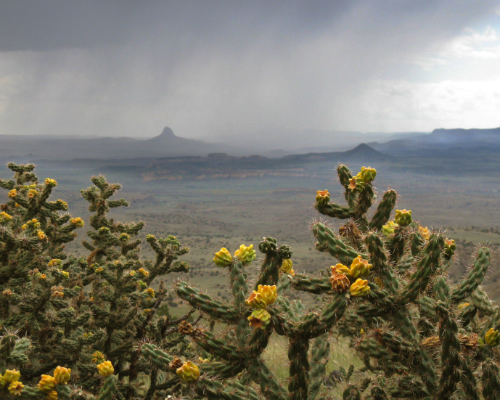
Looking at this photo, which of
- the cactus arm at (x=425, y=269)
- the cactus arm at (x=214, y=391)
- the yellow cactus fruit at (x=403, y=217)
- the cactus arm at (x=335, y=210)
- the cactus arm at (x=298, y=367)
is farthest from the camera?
the cactus arm at (x=335, y=210)

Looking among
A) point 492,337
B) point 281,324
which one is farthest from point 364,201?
point 281,324

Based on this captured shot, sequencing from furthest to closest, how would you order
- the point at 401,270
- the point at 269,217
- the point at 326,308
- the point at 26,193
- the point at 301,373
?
the point at 269,217 → the point at 26,193 → the point at 401,270 → the point at 301,373 → the point at 326,308

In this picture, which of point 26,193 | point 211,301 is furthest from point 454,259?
point 26,193

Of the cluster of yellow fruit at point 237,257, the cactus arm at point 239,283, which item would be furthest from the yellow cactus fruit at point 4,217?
the cactus arm at point 239,283

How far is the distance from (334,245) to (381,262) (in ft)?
1.51

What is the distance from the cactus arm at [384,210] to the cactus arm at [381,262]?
99 cm

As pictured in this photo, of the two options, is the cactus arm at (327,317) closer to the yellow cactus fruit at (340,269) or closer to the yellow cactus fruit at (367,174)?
the yellow cactus fruit at (340,269)

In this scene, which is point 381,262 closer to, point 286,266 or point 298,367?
point 286,266

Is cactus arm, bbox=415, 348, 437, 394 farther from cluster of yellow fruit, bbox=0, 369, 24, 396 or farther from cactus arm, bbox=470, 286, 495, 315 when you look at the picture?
cluster of yellow fruit, bbox=0, 369, 24, 396

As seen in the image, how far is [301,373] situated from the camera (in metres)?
3.20

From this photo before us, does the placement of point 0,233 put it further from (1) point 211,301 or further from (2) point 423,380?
(2) point 423,380

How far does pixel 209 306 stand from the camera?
130 inches

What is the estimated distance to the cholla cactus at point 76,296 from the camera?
5188mm

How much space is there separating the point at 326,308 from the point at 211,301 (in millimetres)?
972
